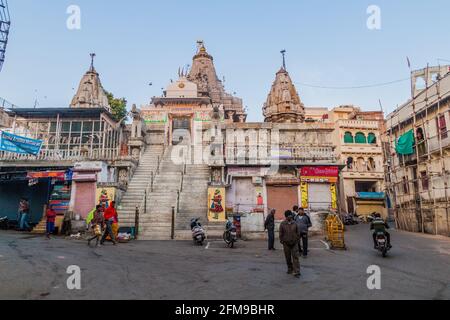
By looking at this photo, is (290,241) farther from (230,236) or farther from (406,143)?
(406,143)

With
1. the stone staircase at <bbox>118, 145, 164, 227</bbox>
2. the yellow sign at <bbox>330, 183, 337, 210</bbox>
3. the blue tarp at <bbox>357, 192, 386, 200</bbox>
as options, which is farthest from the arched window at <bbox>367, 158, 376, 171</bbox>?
the stone staircase at <bbox>118, 145, 164, 227</bbox>

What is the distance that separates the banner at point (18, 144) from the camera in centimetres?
1984

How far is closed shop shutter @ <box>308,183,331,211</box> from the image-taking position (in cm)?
2033

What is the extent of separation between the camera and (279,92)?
36.8 m

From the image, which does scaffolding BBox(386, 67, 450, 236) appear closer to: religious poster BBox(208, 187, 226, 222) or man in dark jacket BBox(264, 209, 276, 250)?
man in dark jacket BBox(264, 209, 276, 250)

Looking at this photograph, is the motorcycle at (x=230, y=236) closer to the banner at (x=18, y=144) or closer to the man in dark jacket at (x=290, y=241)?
the man in dark jacket at (x=290, y=241)

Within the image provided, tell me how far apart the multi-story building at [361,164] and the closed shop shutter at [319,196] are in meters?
15.9

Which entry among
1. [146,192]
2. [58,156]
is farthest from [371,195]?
[58,156]

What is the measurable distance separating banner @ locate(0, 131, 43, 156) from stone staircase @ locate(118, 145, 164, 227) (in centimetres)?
697

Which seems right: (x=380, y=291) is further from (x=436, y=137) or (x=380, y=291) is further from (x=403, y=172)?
(x=403, y=172)

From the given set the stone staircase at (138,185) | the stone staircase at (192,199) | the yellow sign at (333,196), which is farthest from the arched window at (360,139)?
the stone staircase at (138,185)

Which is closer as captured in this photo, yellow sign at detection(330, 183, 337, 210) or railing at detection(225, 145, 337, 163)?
yellow sign at detection(330, 183, 337, 210)

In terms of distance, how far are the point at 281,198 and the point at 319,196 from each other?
256 cm

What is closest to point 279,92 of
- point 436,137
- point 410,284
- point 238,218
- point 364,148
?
point 364,148
